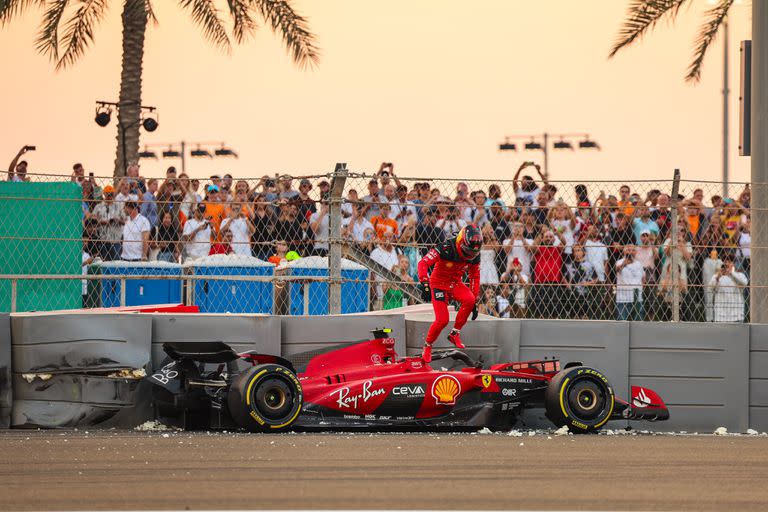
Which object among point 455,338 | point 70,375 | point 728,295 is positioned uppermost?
point 728,295

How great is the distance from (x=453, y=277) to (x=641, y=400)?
71.9 inches

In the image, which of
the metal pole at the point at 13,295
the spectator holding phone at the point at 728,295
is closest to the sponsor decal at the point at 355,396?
the metal pole at the point at 13,295

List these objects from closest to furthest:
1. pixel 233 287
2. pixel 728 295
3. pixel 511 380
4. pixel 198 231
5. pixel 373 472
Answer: pixel 373 472 < pixel 511 380 < pixel 198 231 < pixel 728 295 < pixel 233 287

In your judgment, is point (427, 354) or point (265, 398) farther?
point (427, 354)

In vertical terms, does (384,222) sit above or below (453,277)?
above

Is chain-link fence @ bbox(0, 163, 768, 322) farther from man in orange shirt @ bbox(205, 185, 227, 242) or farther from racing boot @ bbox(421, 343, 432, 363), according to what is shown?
racing boot @ bbox(421, 343, 432, 363)

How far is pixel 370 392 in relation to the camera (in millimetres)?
11336

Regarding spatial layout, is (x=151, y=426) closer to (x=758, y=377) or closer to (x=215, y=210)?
(x=215, y=210)

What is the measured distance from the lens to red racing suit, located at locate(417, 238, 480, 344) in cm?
1228

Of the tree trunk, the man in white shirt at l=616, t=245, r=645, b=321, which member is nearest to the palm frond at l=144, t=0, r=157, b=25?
the tree trunk

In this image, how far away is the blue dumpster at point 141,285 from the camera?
43.5 feet

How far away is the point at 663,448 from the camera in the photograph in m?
10.1

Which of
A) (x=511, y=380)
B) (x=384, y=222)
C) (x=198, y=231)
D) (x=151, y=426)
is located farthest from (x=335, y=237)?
(x=151, y=426)

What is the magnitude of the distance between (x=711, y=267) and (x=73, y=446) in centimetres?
577
